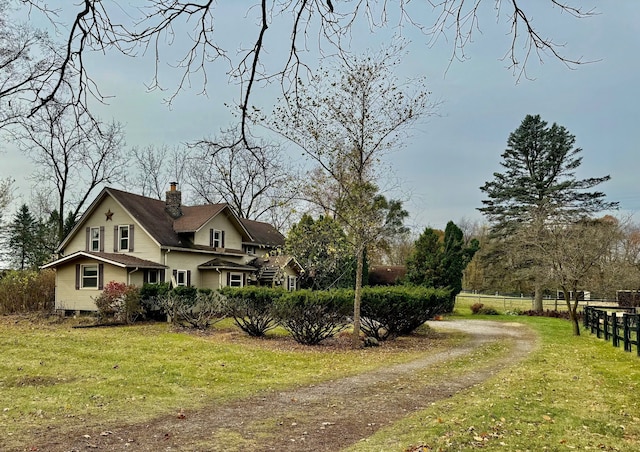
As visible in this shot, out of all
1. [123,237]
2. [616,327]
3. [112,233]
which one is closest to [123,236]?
[123,237]

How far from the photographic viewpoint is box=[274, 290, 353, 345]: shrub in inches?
606

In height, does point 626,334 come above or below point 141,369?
above

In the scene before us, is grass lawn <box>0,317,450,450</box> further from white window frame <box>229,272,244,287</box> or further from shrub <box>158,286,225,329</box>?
white window frame <box>229,272,244,287</box>

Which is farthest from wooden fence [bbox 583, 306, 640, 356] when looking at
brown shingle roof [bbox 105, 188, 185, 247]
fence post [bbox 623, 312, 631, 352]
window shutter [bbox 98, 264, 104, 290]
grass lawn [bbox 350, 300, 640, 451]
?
window shutter [bbox 98, 264, 104, 290]

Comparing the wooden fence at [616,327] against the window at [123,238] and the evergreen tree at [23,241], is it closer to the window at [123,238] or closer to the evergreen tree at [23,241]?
the window at [123,238]

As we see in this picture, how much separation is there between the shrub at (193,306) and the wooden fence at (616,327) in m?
12.8

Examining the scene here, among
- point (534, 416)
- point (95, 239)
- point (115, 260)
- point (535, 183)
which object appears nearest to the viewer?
point (534, 416)

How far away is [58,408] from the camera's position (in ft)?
24.8

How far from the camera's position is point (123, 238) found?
26875mm

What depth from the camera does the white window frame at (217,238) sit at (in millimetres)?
29562

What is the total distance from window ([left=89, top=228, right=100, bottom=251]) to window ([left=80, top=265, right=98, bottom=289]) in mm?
2617

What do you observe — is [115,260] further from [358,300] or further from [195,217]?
[358,300]

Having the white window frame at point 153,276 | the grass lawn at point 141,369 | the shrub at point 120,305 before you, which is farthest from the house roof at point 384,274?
the grass lawn at point 141,369

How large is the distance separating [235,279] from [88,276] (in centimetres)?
767
